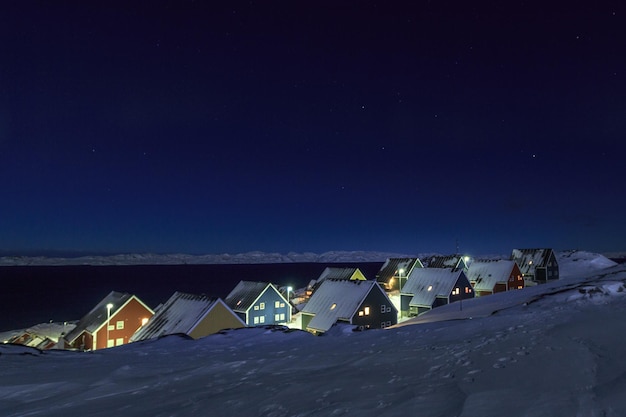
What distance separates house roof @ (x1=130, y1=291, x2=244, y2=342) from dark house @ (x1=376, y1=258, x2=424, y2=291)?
49.0 metres

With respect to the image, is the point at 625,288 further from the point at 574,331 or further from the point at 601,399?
the point at 601,399

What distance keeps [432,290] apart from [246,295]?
27.0 meters

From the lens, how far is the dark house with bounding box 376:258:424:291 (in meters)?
78.6

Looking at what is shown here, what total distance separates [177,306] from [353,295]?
62.7 ft

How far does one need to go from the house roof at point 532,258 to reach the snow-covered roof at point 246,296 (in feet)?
177

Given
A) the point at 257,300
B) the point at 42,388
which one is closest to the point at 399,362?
the point at 42,388

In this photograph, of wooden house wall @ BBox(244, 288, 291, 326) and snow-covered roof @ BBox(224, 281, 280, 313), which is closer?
wooden house wall @ BBox(244, 288, 291, 326)

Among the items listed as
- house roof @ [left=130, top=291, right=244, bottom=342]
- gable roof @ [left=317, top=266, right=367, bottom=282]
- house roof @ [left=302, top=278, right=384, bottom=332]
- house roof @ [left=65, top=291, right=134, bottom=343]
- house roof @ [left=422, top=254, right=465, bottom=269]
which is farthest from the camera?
house roof @ [left=422, top=254, right=465, bottom=269]

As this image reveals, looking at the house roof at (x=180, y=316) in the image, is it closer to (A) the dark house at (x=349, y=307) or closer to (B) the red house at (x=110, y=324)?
(B) the red house at (x=110, y=324)

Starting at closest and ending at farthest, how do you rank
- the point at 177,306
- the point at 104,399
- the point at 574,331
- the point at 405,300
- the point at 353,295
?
the point at 104,399, the point at 574,331, the point at 177,306, the point at 353,295, the point at 405,300

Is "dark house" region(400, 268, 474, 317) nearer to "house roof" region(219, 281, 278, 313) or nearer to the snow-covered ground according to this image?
"house roof" region(219, 281, 278, 313)

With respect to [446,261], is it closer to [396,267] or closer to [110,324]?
[396,267]

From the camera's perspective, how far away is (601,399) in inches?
213

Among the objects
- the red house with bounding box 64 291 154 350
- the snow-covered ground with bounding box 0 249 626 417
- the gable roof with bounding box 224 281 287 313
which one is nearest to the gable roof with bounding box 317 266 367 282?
the gable roof with bounding box 224 281 287 313
